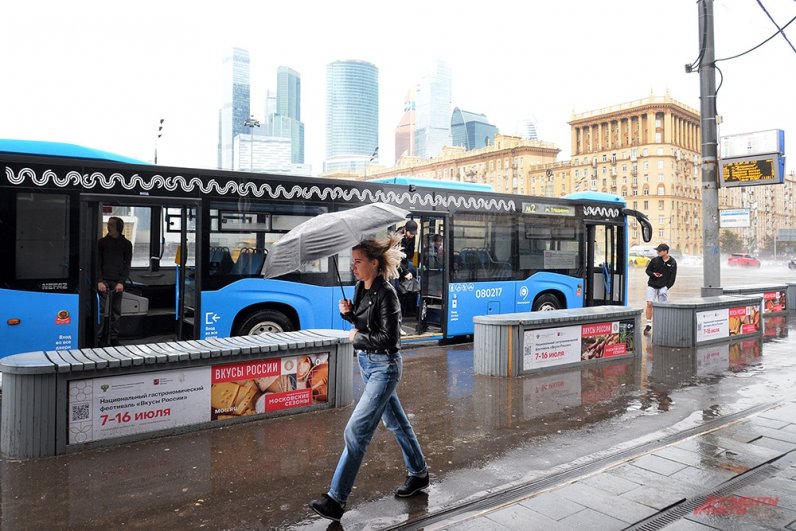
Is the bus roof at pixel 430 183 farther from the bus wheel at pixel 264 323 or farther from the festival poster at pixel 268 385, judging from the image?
the festival poster at pixel 268 385

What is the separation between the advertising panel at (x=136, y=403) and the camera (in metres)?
5.24

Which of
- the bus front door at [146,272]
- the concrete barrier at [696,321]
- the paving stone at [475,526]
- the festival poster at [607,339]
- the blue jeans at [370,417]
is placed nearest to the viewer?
the paving stone at [475,526]

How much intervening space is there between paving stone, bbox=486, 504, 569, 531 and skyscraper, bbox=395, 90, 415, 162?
15112 cm

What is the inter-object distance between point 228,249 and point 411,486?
5630 mm

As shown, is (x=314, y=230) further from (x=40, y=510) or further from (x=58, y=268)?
(x=58, y=268)

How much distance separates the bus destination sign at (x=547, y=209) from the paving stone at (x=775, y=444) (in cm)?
738

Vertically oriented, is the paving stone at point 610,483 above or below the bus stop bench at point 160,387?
below

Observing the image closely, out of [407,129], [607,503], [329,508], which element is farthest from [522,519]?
[407,129]

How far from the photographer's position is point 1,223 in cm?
749

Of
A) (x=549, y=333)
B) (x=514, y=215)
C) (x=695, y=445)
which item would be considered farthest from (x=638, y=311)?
(x=695, y=445)

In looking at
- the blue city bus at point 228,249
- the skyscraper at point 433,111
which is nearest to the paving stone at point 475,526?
the blue city bus at point 228,249

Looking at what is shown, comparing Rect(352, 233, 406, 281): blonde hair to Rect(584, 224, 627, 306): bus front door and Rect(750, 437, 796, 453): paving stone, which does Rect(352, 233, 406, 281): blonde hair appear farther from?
Rect(584, 224, 627, 306): bus front door

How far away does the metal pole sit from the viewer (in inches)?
506

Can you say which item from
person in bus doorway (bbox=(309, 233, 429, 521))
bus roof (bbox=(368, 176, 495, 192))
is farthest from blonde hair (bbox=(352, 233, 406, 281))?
bus roof (bbox=(368, 176, 495, 192))
